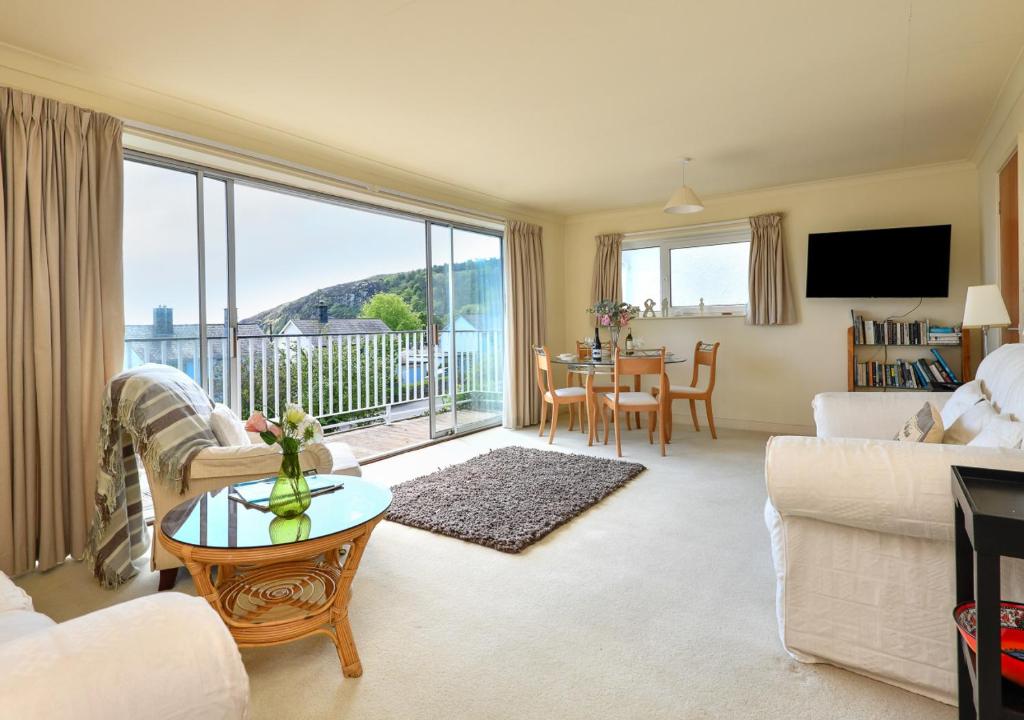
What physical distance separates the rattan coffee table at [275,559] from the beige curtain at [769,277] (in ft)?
14.5

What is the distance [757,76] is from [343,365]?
424 centimetres

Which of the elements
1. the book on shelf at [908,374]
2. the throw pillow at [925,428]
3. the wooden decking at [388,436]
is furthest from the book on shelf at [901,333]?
the wooden decking at [388,436]

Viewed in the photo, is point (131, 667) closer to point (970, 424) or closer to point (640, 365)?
point (970, 424)

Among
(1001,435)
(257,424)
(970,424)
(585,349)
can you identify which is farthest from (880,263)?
(257,424)

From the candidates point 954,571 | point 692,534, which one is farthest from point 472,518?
Answer: point 954,571

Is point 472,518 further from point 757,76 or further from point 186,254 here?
point 757,76

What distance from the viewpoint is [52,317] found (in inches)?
101

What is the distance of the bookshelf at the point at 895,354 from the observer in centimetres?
452

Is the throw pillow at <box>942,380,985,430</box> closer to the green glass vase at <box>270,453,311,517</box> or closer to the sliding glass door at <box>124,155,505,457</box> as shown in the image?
the green glass vase at <box>270,453,311,517</box>

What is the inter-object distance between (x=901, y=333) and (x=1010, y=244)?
131cm

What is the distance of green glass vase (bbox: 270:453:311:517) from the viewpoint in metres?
1.90

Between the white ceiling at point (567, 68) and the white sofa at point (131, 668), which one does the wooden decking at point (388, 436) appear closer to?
the white ceiling at point (567, 68)

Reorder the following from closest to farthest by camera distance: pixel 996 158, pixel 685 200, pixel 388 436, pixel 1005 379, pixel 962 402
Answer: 1. pixel 1005 379
2. pixel 962 402
3. pixel 996 158
4. pixel 685 200
5. pixel 388 436

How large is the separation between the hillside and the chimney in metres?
1.41
